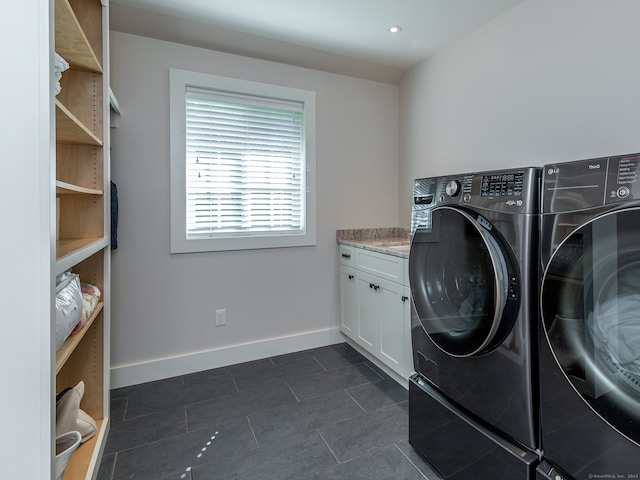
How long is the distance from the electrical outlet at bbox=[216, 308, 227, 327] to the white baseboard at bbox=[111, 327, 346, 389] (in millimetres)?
197

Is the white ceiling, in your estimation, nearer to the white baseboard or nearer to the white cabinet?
the white cabinet

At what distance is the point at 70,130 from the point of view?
4.44ft

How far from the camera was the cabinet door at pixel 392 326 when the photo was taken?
2.11 metres

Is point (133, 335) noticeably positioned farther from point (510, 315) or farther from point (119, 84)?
point (510, 315)

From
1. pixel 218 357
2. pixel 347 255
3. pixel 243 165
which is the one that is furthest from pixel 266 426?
pixel 243 165

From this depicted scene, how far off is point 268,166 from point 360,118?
986 mm

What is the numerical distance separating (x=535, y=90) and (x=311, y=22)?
1.48 metres

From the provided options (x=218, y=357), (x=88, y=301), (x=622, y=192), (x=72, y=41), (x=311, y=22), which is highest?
(x=311, y=22)

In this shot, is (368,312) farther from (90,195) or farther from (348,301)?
(90,195)

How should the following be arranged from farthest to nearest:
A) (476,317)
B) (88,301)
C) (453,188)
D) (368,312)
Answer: (368,312)
(88,301)
(453,188)
(476,317)

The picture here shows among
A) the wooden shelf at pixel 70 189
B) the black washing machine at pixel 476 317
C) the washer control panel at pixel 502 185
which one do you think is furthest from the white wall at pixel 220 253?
the washer control panel at pixel 502 185

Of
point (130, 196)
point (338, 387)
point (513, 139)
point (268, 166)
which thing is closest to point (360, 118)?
point (268, 166)

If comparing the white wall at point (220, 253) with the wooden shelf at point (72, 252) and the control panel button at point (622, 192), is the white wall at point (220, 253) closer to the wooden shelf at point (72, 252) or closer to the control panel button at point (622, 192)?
the wooden shelf at point (72, 252)

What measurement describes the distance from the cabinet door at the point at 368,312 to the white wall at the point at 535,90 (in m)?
1.08
